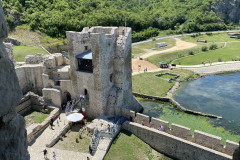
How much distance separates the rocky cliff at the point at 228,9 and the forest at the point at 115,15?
3.92m

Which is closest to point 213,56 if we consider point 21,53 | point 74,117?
point 21,53

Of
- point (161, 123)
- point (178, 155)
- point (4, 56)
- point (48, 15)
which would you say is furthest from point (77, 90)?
point (48, 15)

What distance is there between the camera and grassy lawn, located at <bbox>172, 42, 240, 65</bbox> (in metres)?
46.7

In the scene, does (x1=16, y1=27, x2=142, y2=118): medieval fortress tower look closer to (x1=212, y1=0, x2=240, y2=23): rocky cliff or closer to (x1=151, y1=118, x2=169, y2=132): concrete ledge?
(x1=151, y1=118, x2=169, y2=132): concrete ledge

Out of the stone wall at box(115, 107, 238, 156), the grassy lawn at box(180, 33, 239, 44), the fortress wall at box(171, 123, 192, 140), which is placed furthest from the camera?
the grassy lawn at box(180, 33, 239, 44)

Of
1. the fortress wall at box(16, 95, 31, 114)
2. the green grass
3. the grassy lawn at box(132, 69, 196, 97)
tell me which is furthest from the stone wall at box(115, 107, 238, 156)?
the green grass

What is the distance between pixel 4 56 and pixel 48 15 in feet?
176

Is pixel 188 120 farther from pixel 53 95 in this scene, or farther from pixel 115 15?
pixel 115 15

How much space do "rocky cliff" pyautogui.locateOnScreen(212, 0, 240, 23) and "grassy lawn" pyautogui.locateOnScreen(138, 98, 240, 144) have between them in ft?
265

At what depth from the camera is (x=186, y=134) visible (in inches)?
693

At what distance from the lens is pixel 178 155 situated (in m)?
17.6

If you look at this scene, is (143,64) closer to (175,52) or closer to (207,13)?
(175,52)

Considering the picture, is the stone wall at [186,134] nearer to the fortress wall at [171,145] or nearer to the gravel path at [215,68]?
the fortress wall at [171,145]

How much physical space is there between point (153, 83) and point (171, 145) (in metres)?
17.4
